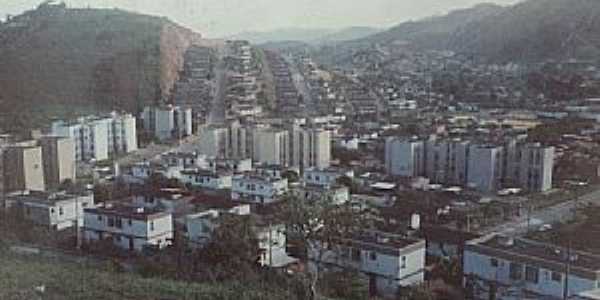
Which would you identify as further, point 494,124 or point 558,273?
point 494,124

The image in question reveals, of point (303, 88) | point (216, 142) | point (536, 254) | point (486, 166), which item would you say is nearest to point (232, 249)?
point (536, 254)

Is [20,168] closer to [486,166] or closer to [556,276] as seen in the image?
[486,166]

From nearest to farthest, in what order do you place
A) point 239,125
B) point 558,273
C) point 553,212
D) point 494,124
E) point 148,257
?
point 558,273
point 148,257
point 553,212
point 239,125
point 494,124

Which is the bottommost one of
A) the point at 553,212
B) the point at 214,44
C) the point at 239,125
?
the point at 553,212

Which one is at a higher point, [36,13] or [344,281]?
[36,13]

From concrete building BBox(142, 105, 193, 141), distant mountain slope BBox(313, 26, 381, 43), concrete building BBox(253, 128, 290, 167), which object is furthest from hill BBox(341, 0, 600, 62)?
concrete building BBox(253, 128, 290, 167)

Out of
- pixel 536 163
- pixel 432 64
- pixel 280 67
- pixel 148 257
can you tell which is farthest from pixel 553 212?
pixel 432 64

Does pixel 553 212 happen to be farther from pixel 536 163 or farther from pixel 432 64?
pixel 432 64
